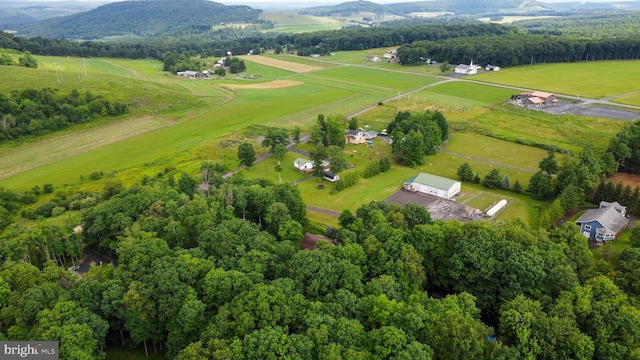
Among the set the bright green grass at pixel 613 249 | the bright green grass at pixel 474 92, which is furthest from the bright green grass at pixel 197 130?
the bright green grass at pixel 613 249

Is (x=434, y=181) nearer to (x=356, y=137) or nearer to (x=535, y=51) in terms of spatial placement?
(x=356, y=137)

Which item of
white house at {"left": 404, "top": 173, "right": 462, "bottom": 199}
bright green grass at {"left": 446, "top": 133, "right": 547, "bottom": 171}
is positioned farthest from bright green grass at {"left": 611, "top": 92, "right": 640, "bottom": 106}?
white house at {"left": 404, "top": 173, "right": 462, "bottom": 199}

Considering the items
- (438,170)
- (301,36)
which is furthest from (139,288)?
(301,36)

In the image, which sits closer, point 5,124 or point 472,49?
point 5,124

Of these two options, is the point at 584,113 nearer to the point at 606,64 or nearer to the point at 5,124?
the point at 606,64

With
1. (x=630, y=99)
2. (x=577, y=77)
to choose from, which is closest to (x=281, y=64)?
(x=577, y=77)
